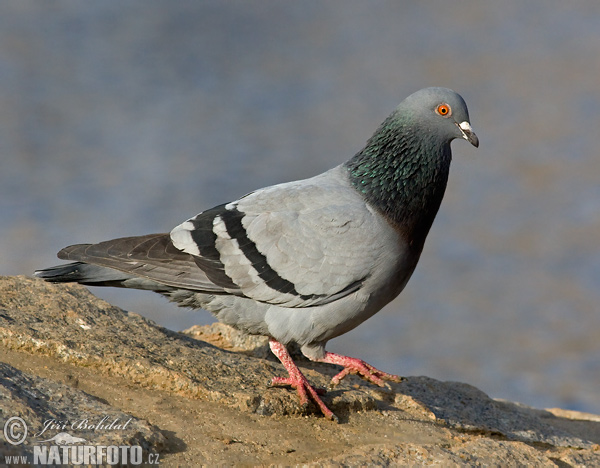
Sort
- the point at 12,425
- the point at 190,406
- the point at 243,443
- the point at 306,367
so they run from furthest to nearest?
the point at 306,367 < the point at 190,406 < the point at 243,443 < the point at 12,425

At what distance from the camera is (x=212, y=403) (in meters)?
5.57

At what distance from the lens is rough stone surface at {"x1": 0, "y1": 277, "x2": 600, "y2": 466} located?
15.6 ft

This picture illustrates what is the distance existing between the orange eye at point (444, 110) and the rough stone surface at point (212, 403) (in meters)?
2.36

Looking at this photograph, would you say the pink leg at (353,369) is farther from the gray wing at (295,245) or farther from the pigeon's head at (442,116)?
the pigeon's head at (442,116)

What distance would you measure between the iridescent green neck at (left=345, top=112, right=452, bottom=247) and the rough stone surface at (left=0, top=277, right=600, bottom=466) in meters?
1.48

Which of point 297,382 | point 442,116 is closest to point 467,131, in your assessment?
point 442,116

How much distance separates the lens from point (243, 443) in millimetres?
5000

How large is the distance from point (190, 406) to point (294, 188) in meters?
1.93

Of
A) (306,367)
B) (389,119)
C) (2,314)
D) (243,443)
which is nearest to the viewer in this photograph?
(243,443)

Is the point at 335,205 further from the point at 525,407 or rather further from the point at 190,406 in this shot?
the point at 525,407

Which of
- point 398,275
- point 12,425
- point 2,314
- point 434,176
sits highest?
point 434,176

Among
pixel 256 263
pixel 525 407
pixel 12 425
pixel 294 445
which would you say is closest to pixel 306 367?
pixel 256 263

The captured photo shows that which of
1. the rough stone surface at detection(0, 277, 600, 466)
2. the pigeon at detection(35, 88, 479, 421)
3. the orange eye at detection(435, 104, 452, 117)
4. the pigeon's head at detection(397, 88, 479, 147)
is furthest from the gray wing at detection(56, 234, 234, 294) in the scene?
the orange eye at detection(435, 104, 452, 117)

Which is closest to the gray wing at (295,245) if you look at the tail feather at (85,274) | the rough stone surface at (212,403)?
the tail feather at (85,274)
